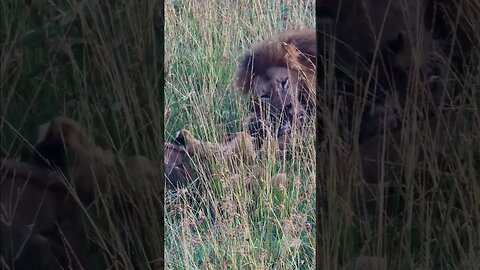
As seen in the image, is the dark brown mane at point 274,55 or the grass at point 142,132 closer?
the grass at point 142,132

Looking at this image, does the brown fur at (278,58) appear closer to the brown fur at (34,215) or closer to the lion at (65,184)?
the lion at (65,184)

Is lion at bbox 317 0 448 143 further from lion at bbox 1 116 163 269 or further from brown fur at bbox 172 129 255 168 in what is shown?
lion at bbox 1 116 163 269

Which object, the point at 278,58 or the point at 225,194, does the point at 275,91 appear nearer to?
the point at 278,58

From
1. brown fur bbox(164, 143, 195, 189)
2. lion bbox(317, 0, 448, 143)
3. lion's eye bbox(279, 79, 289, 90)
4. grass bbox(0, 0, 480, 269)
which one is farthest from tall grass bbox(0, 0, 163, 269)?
lion bbox(317, 0, 448, 143)

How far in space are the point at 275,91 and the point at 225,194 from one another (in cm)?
43

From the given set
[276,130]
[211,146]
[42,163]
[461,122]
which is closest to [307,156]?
[276,130]

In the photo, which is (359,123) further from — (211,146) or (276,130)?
(211,146)

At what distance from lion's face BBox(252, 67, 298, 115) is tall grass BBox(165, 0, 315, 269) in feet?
0.21

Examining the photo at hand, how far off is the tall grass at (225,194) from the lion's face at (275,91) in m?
0.07

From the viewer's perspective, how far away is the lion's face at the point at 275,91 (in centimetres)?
244

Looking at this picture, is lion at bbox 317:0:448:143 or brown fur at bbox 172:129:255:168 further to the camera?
brown fur at bbox 172:129:255:168

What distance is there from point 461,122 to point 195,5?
1074 mm

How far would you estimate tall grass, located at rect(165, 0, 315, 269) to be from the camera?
240 cm

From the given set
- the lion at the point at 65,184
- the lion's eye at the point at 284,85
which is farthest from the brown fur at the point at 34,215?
the lion's eye at the point at 284,85
